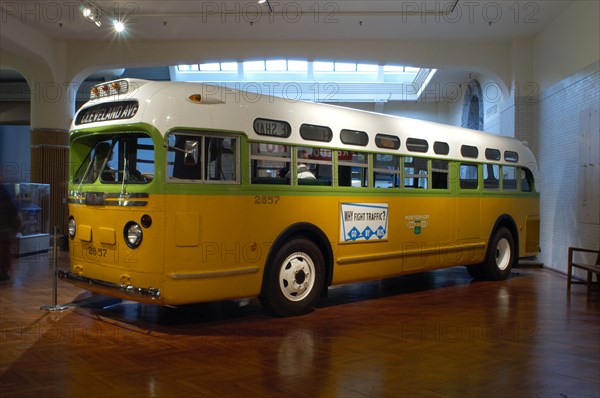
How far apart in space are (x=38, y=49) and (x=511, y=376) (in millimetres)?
11443

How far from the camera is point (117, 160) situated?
5.90 m

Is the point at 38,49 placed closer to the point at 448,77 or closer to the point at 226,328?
the point at 226,328

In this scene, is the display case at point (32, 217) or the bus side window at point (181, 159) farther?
the display case at point (32, 217)

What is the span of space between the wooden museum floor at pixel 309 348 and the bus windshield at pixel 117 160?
5.04 ft

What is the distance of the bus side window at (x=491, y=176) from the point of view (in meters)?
9.05

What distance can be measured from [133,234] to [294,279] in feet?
6.07

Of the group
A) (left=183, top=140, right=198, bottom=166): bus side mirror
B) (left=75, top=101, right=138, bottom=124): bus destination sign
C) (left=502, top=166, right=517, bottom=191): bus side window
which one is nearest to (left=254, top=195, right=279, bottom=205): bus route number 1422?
(left=183, top=140, right=198, bottom=166): bus side mirror

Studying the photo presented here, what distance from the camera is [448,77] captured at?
1574 centimetres

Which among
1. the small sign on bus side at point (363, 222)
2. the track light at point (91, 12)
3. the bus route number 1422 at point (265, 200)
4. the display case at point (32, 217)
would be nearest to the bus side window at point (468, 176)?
the small sign on bus side at point (363, 222)

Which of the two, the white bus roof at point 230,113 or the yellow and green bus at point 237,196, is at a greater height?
the white bus roof at point 230,113

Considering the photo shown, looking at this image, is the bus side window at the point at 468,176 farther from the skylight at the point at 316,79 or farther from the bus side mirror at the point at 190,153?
the skylight at the point at 316,79

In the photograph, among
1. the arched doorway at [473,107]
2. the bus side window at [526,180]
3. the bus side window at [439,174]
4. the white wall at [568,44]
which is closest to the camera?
the bus side window at [439,174]

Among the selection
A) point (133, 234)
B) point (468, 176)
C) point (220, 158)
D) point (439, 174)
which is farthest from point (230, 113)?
Result: point (468, 176)

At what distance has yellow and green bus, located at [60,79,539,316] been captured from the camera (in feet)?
17.6
